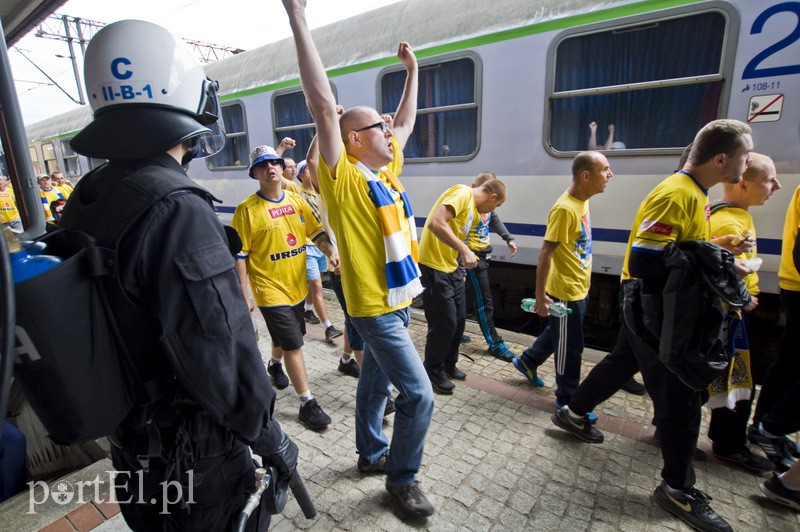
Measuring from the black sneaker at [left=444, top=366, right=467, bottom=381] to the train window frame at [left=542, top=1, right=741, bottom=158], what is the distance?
2294 millimetres

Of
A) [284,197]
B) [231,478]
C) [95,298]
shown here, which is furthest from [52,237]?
[284,197]

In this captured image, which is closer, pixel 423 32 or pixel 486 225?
pixel 486 225

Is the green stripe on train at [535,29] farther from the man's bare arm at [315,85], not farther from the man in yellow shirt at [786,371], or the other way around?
the man's bare arm at [315,85]

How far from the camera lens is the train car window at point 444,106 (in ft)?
15.1

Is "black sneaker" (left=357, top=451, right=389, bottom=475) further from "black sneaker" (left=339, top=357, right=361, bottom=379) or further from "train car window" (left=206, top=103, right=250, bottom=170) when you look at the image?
"train car window" (left=206, top=103, right=250, bottom=170)

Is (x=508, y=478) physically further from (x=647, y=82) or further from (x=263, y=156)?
(x=647, y=82)

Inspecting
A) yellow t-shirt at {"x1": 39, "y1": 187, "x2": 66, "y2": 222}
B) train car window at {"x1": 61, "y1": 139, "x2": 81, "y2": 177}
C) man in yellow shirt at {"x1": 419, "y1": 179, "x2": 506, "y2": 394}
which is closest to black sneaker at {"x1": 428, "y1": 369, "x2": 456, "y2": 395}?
man in yellow shirt at {"x1": 419, "y1": 179, "x2": 506, "y2": 394}

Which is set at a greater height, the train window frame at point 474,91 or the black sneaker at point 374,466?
the train window frame at point 474,91

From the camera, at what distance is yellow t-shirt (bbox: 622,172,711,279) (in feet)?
6.71

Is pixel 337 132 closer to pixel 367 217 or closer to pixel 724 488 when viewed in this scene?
pixel 367 217

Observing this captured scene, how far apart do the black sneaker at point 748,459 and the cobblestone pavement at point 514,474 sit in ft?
0.17

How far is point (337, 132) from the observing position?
1.78 m

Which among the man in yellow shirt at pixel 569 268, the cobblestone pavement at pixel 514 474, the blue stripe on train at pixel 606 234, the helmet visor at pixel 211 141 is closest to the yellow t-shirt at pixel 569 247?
the man in yellow shirt at pixel 569 268

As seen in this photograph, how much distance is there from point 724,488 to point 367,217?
258cm
